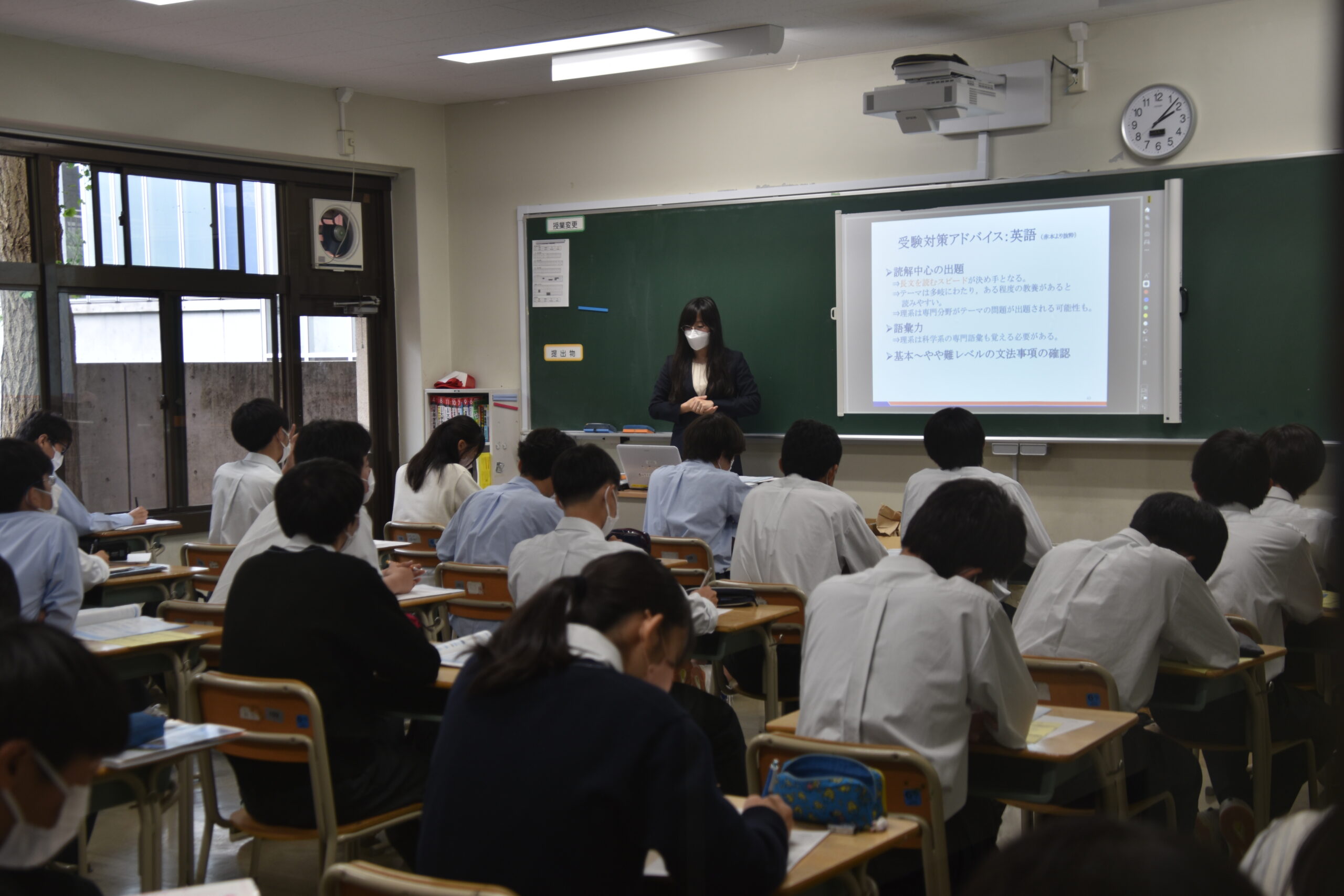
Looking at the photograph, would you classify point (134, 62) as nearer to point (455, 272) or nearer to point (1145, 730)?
point (455, 272)

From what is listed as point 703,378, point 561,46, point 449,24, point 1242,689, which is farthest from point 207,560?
point 1242,689

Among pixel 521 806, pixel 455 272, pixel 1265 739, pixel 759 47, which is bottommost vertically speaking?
pixel 1265 739

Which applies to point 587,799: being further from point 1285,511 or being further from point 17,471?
point 1285,511

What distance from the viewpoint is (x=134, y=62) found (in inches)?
255

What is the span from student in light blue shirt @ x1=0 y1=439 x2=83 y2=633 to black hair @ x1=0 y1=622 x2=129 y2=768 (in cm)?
221

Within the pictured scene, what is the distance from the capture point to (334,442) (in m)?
4.13

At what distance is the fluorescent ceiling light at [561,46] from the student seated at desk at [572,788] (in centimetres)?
499

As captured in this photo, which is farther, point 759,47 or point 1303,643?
point 759,47

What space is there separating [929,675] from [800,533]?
184cm

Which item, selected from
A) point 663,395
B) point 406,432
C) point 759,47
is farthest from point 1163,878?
point 406,432

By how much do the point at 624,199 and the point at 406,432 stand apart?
2181 millimetres

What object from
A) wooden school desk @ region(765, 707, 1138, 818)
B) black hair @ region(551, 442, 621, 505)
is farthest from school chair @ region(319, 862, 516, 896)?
black hair @ region(551, 442, 621, 505)

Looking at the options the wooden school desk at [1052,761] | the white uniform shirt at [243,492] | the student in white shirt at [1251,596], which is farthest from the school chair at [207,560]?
the student in white shirt at [1251,596]

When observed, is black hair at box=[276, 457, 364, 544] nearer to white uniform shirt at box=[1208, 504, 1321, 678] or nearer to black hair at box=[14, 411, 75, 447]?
white uniform shirt at box=[1208, 504, 1321, 678]
